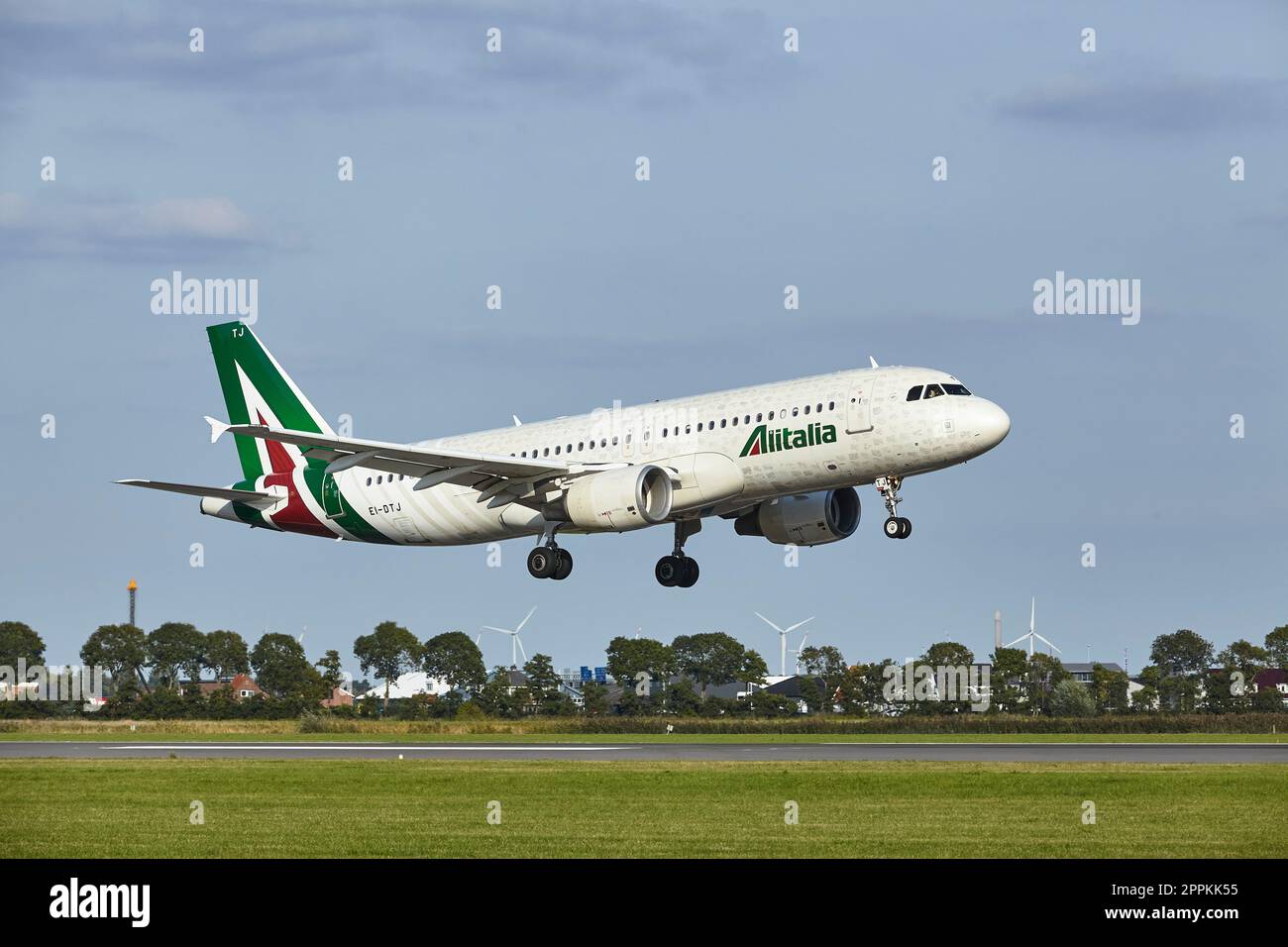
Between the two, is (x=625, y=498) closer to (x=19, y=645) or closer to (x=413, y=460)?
(x=413, y=460)

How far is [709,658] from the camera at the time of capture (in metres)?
125

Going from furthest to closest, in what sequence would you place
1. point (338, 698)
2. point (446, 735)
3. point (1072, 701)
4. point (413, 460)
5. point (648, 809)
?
point (338, 698) < point (1072, 701) < point (446, 735) < point (413, 460) < point (648, 809)

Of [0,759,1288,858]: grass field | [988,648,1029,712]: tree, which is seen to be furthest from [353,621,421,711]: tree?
[0,759,1288,858]: grass field

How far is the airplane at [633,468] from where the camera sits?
169 ft

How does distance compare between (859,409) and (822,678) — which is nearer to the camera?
(859,409)

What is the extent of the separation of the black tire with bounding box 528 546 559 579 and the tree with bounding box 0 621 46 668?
87818 millimetres

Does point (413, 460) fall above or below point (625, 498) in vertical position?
above

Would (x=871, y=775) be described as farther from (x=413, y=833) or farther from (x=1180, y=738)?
(x=1180, y=738)

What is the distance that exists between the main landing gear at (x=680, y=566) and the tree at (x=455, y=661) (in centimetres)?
5447

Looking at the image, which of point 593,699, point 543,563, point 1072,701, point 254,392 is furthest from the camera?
point 593,699

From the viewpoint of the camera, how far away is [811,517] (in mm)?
60375

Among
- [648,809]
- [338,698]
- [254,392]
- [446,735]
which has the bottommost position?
[338,698]

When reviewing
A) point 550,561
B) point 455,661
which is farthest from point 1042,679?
point 550,561

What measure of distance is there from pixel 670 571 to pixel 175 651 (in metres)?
71.7
